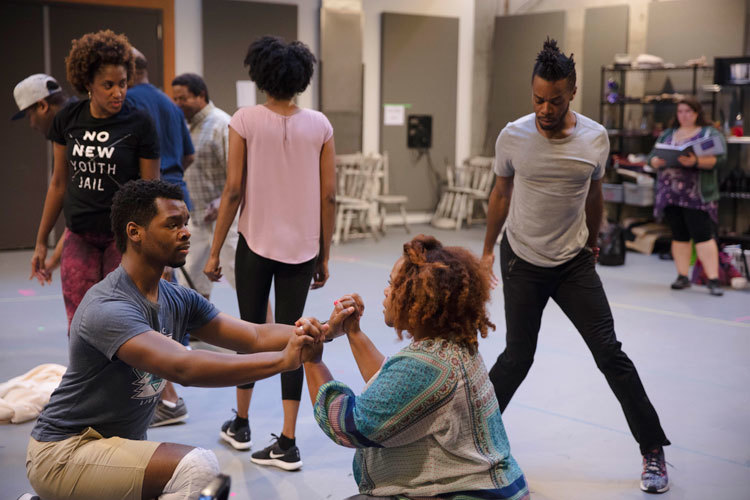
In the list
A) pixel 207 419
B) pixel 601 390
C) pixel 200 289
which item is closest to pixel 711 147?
pixel 601 390

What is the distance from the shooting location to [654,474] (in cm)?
326

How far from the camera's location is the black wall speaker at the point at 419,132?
36.6 ft

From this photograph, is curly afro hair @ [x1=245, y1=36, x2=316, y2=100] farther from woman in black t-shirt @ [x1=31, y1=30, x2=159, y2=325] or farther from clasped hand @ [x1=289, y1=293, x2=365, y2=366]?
clasped hand @ [x1=289, y1=293, x2=365, y2=366]

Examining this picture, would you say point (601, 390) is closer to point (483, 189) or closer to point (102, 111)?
point (102, 111)

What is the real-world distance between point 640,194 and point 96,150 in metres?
7.01

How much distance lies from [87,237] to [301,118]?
1050 mm

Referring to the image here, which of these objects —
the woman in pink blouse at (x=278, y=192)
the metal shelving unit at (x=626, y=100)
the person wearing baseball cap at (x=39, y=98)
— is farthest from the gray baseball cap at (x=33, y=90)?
the metal shelving unit at (x=626, y=100)

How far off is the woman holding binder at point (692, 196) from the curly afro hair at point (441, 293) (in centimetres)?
553

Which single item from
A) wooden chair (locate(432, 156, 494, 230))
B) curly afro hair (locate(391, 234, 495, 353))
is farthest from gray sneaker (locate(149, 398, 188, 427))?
wooden chair (locate(432, 156, 494, 230))

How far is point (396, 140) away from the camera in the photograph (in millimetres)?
11078

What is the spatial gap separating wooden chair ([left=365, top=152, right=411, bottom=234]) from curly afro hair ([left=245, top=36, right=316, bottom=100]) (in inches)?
266

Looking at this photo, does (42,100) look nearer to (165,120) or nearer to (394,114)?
(165,120)

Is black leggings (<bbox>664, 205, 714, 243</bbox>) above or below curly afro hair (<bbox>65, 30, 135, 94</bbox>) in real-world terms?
below

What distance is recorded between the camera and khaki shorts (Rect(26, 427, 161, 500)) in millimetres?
2188
